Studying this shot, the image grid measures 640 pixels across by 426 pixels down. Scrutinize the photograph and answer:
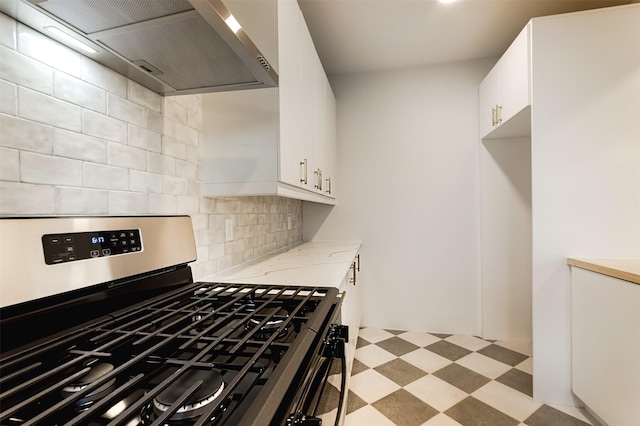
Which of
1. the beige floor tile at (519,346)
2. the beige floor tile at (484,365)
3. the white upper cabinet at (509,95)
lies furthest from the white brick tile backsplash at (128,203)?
the beige floor tile at (519,346)

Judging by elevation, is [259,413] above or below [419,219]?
below

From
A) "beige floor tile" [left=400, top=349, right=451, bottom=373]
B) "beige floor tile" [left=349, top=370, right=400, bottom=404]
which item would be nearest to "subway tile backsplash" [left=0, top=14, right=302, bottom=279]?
"beige floor tile" [left=349, top=370, right=400, bottom=404]

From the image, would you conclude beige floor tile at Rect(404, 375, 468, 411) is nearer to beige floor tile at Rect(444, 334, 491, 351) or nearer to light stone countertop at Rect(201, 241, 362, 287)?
beige floor tile at Rect(444, 334, 491, 351)

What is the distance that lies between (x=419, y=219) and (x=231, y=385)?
8.76 feet

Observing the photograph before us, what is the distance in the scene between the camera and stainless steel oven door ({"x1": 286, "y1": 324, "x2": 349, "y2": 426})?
57cm

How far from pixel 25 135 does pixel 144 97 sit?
41 cm

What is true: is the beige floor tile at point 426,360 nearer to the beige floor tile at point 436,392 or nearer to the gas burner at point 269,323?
the beige floor tile at point 436,392

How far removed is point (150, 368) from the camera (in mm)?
593

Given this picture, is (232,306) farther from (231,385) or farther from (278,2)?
(278,2)

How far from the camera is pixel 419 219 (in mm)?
2914

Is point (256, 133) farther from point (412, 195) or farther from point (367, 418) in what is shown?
point (412, 195)

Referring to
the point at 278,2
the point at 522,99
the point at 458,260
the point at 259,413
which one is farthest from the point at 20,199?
the point at 458,260

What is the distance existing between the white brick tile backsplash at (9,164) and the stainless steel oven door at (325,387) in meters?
0.75

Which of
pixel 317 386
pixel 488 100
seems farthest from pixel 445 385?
pixel 488 100
